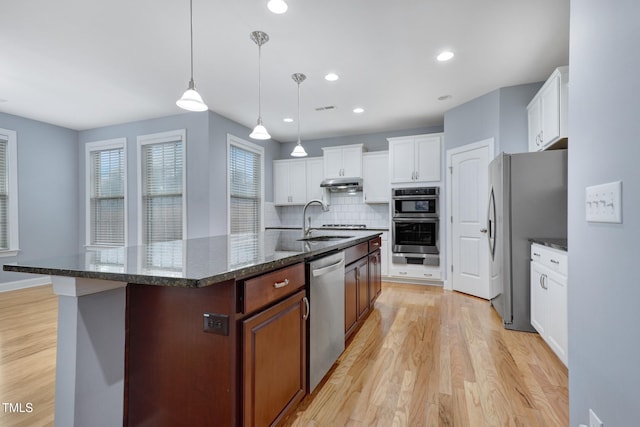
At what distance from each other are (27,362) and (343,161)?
4.67 m

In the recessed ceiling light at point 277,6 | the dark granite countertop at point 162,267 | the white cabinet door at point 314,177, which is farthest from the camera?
the white cabinet door at point 314,177

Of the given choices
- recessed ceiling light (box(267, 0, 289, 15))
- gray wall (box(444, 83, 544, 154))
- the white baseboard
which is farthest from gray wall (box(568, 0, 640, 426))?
the white baseboard

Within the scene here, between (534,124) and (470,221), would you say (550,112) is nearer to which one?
(534,124)

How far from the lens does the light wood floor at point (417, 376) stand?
63.0 inches

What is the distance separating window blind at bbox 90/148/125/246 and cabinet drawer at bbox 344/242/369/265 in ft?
14.6

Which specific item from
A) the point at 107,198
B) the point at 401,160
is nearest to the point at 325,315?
the point at 401,160

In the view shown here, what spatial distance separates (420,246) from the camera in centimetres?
468

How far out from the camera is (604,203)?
2.82 ft

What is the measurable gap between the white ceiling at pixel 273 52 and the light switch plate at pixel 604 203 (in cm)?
197

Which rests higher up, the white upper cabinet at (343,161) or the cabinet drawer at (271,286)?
the white upper cabinet at (343,161)

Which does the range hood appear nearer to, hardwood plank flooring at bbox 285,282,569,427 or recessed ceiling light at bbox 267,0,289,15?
hardwood plank flooring at bbox 285,282,569,427

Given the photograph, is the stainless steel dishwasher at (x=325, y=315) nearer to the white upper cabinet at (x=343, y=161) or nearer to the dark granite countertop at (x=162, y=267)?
the dark granite countertop at (x=162, y=267)

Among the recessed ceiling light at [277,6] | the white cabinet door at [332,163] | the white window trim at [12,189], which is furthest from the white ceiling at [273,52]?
the white cabinet door at [332,163]

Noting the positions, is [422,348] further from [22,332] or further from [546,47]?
[22,332]
